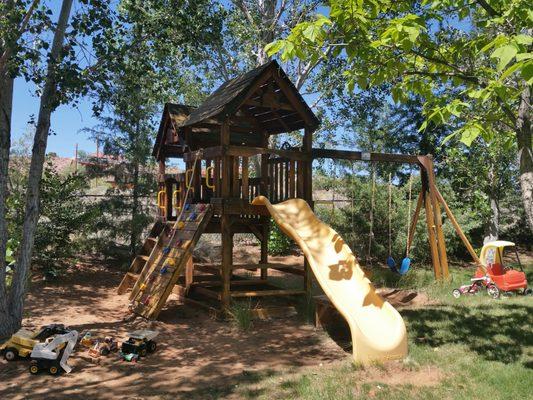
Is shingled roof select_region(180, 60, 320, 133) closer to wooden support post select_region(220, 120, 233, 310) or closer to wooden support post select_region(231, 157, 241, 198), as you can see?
wooden support post select_region(220, 120, 233, 310)

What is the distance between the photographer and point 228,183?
9.16 meters

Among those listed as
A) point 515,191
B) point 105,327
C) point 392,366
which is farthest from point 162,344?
point 515,191

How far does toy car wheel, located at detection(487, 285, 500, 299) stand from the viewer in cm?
1033

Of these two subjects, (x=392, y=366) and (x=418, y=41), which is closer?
(x=418, y=41)

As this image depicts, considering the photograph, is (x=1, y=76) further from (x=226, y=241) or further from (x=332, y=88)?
(x=332, y=88)

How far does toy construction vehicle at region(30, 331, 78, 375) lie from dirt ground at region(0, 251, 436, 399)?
96mm

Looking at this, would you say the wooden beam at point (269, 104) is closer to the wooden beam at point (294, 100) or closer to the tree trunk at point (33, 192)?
the wooden beam at point (294, 100)

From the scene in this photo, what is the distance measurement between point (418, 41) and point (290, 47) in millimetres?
1371

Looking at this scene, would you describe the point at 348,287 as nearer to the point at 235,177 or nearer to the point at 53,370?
the point at 235,177

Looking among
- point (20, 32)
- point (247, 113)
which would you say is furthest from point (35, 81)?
point (247, 113)

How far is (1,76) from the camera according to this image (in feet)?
22.4

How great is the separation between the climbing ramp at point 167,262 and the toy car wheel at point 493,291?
625 centimetres

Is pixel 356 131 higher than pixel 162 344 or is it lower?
higher

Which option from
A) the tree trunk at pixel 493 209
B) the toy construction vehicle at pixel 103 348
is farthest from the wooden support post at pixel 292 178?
the tree trunk at pixel 493 209
